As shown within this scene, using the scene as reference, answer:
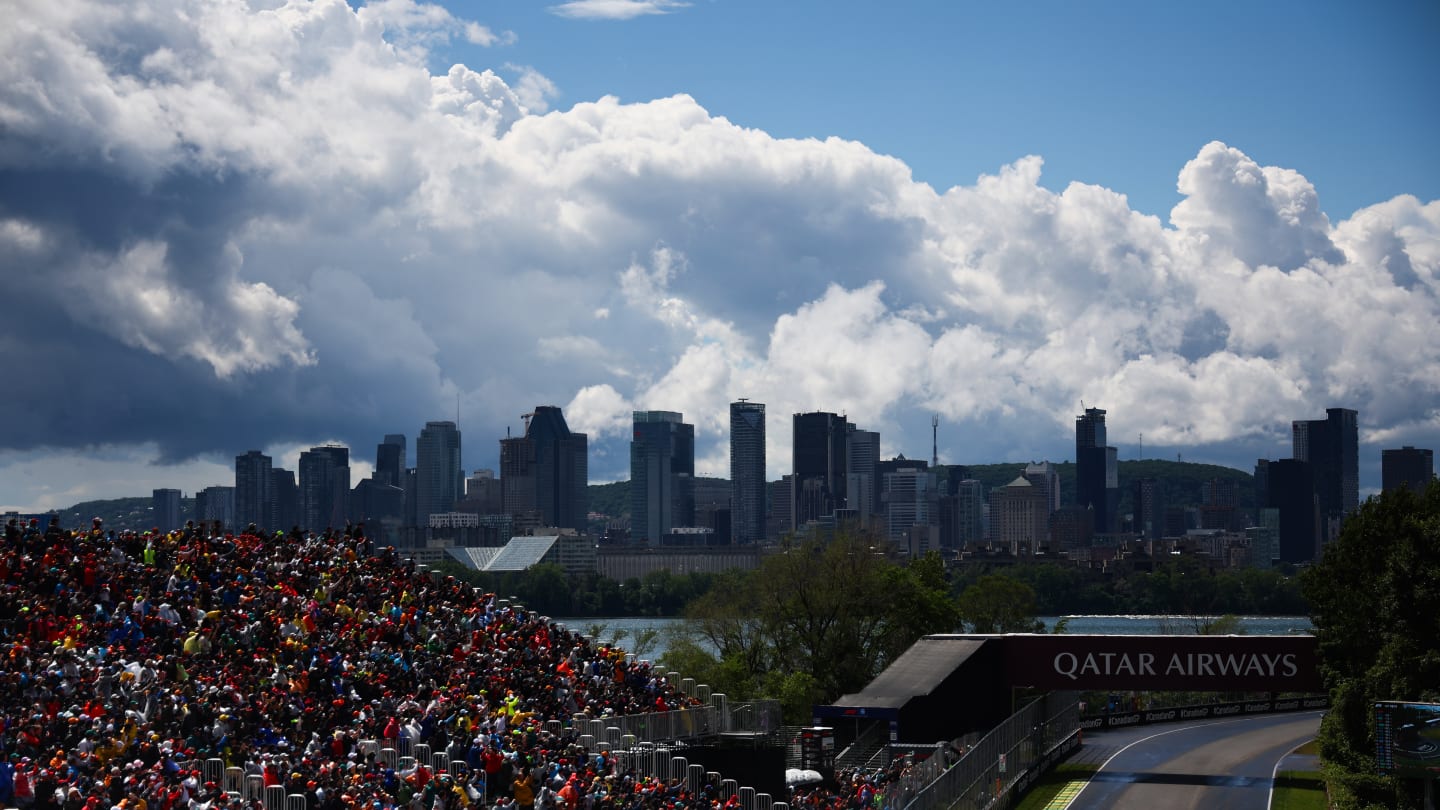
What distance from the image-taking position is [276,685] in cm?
2934

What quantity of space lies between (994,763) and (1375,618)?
13.9m

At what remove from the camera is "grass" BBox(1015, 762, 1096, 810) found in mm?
51094

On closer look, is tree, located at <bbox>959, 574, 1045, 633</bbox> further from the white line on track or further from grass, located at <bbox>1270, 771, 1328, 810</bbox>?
grass, located at <bbox>1270, 771, 1328, 810</bbox>

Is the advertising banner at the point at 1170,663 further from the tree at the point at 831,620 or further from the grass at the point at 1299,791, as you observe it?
the tree at the point at 831,620

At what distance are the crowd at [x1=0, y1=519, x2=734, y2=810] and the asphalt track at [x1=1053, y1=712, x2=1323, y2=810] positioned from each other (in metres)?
20.3

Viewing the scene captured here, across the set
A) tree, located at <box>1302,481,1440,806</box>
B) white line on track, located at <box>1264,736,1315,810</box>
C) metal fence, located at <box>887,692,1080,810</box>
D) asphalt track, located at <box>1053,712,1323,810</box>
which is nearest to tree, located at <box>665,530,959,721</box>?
asphalt track, located at <box>1053,712,1323,810</box>

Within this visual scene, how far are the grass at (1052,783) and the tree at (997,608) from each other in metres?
57.8

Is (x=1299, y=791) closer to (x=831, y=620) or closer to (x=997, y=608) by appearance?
(x=831, y=620)

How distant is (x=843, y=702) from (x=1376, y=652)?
17406mm

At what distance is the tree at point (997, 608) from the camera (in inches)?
4668

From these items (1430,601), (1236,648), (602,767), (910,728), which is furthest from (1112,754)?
(602,767)

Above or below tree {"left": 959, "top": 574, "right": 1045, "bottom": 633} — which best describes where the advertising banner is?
above

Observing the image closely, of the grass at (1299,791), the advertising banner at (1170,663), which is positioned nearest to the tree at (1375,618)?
the grass at (1299,791)

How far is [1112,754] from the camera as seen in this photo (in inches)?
2504
